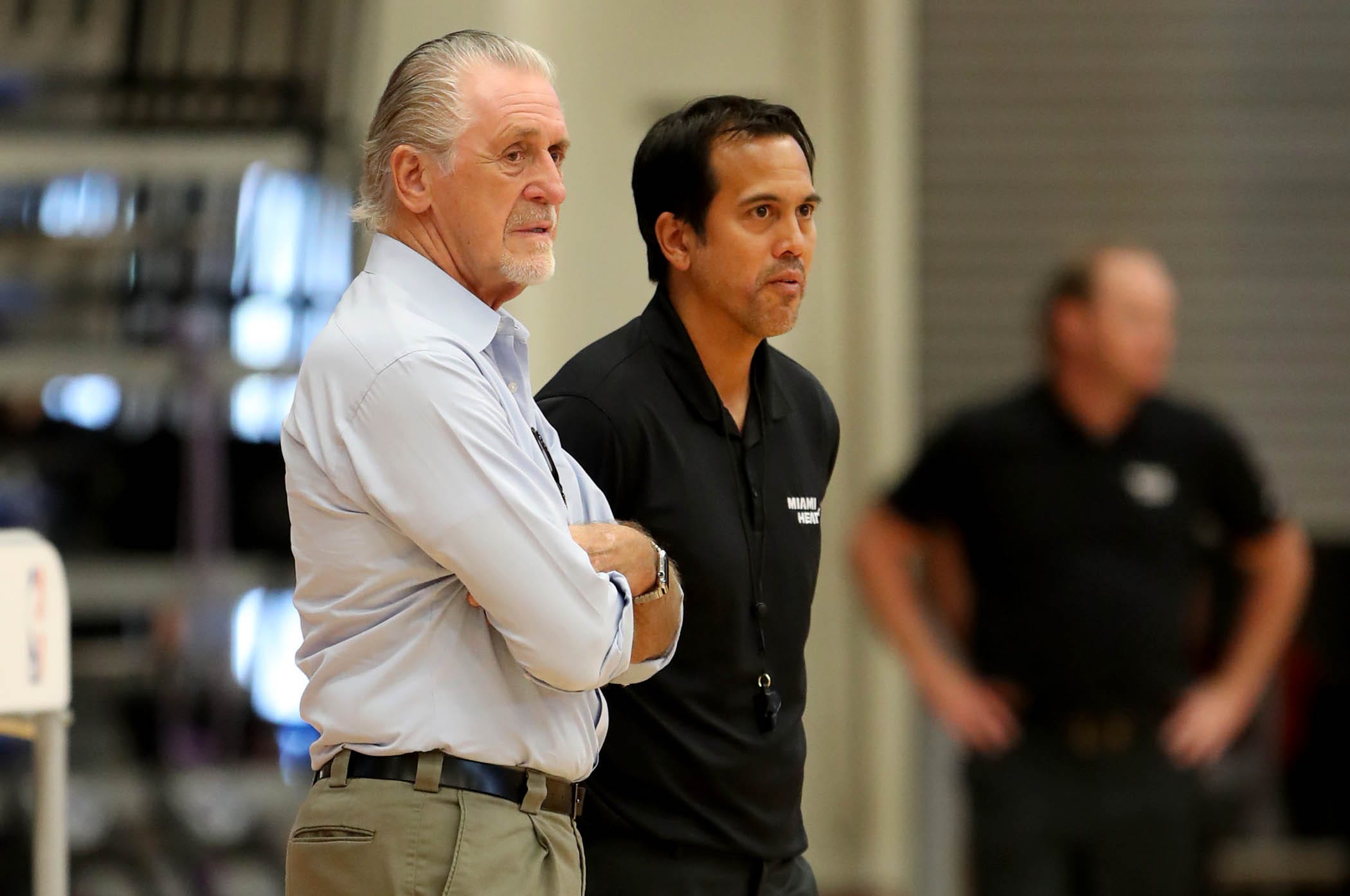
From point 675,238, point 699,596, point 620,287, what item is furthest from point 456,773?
point 620,287

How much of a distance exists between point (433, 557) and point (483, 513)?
7cm

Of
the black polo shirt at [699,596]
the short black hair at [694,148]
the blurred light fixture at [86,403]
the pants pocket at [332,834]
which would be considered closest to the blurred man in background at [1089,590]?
the blurred light fixture at [86,403]

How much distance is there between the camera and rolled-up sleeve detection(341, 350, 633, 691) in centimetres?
147

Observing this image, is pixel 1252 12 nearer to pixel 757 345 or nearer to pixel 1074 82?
pixel 1074 82

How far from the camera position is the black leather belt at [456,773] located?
151 centimetres

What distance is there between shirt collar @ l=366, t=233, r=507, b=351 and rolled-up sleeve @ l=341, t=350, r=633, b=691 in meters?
0.08

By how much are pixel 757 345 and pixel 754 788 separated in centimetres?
50

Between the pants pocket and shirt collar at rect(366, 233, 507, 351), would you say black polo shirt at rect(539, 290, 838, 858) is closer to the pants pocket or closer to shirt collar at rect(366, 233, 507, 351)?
shirt collar at rect(366, 233, 507, 351)

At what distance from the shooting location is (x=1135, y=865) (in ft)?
11.9

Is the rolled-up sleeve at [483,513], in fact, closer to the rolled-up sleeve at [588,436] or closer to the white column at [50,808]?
the rolled-up sleeve at [588,436]

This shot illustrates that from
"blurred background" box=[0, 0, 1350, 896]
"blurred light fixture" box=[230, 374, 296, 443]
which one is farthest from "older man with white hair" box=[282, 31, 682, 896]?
"blurred light fixture" box=[230, 374, 296, 443]

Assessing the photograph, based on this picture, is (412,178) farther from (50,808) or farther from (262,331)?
(262,331)

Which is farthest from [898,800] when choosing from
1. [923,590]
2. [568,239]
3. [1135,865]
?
[568,239]

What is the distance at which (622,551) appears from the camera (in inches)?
61.9
